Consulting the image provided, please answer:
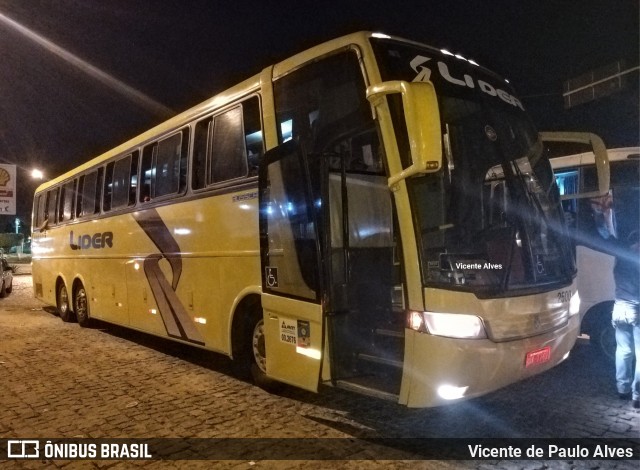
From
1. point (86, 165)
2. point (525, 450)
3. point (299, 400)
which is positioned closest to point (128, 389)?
point (299, 400)

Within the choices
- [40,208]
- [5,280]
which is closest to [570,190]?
[40,208]

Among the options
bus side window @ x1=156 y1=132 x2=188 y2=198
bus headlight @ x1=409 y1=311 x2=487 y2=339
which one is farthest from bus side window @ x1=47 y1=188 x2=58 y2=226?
bus headlight @ x1=409 y1=311 x2=487 y2=339

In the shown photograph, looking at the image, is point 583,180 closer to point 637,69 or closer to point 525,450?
point 637,69

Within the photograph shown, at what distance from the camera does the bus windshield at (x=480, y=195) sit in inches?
164

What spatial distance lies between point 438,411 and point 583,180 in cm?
442

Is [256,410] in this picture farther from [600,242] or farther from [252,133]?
[600,242]

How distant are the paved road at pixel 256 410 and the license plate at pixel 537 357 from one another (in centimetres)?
75

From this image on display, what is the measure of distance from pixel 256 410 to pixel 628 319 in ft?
13.4

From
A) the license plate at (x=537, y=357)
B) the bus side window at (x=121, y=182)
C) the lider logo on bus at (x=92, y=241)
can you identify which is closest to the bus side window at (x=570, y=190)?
the license plate at (x=537, y=357)

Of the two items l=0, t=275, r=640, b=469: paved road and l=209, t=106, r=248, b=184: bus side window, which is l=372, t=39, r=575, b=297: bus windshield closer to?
l=0, t=275, r=640, b=469: paved road

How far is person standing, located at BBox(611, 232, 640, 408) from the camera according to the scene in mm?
5301

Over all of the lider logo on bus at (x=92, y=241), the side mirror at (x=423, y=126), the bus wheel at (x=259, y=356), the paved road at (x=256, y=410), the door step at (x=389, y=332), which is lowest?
the paved road at (x=256, y=410)

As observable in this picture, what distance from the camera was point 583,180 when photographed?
24.9ft

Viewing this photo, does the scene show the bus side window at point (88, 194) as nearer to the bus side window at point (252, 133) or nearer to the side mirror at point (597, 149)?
the bus side window at point (252, 133)
